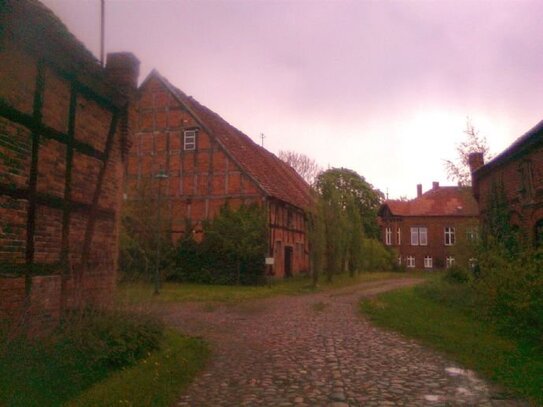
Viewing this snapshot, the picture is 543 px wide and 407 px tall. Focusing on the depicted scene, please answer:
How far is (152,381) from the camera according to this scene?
6.88 m

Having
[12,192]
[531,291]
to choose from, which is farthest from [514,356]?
[12,192]

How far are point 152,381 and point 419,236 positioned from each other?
5451 centimetres

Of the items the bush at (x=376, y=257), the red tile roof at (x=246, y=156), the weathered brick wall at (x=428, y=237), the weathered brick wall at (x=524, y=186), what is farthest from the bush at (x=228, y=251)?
the weathered brick wall at (x=428, y=237)

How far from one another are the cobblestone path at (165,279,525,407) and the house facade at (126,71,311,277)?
14548 mm

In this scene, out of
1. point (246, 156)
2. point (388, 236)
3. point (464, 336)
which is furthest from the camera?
point (388, 236)

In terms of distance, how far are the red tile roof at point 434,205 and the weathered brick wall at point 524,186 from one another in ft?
118

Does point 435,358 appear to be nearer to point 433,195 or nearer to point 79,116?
point 79,116

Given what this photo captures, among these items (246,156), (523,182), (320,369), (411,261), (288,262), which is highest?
(246,156)

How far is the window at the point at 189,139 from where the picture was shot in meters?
29.2

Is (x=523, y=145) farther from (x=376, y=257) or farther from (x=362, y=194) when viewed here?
(x=362, y=194)

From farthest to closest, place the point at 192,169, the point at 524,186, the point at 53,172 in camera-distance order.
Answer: the point at 192,169 → the point at 524,186 → the point at 53,172

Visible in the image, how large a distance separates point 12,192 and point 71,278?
2126 mm

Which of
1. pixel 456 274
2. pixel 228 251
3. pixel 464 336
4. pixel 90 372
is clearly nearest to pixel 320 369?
pixel 90 372

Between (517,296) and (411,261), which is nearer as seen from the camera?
(517,296)
